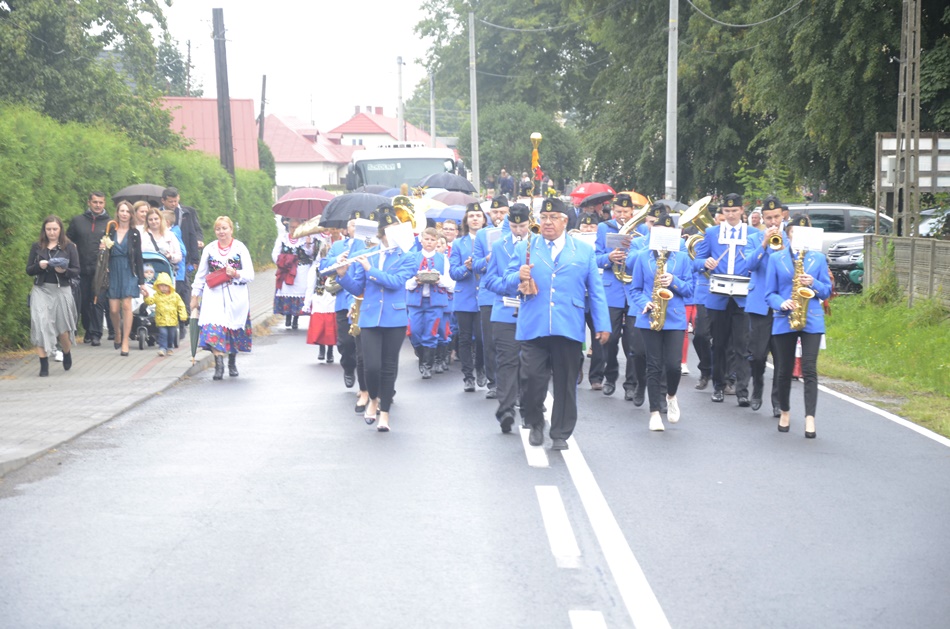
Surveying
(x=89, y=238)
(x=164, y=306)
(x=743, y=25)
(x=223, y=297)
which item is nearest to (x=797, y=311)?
(x=223, y=297)

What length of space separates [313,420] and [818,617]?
6.62m

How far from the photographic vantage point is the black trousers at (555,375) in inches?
393

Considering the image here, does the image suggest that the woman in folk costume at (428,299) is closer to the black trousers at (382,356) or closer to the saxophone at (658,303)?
the black trousers at (382,356)

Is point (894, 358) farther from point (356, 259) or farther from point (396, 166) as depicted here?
point (396, 166)

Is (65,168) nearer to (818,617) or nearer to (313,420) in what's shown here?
(313,420)

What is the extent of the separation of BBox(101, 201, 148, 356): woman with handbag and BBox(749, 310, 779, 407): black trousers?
7.82 metres

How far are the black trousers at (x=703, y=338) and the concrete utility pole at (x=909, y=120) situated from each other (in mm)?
9240

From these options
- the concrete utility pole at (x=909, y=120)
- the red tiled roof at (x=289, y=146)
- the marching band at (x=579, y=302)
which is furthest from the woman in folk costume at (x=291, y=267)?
the red tiled roof at (x=289, y=146)

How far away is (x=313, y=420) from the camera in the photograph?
38.3 feet

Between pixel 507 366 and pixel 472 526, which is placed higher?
pixel 507 366

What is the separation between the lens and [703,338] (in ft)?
45.3

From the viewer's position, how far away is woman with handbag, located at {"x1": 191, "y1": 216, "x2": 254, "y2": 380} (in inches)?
576

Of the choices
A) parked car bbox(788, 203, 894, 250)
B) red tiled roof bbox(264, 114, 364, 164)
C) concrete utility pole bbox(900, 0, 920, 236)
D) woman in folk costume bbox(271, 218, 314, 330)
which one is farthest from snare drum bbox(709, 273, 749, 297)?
red tiled roof bbox(264, 114, 364, 164)

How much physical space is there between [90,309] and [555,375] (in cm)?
958
